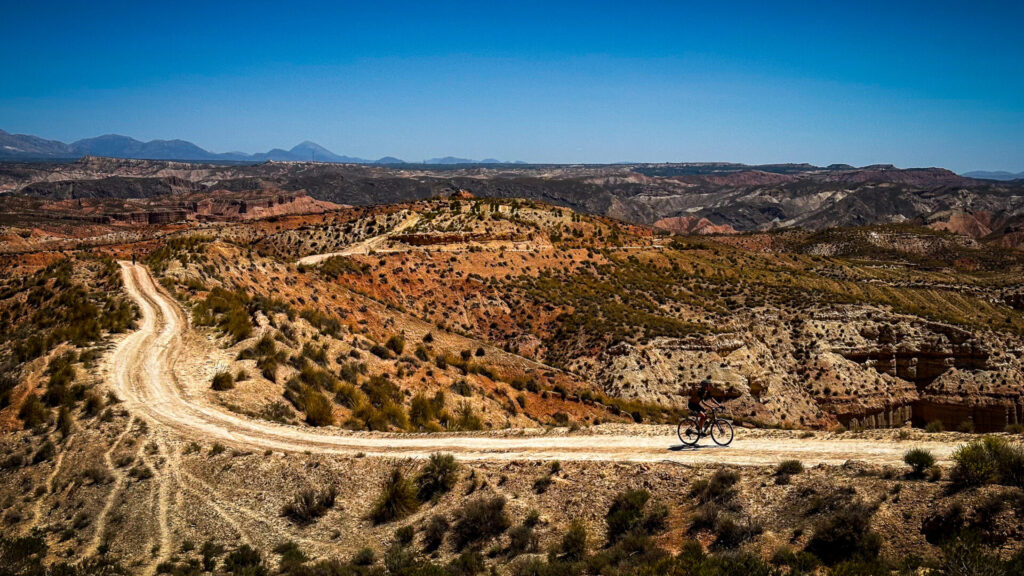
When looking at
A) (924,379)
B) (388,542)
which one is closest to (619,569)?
(388,542)

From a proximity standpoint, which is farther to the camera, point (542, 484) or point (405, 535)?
point (542, 484)

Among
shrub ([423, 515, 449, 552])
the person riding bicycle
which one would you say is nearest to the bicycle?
the person riding bicycle

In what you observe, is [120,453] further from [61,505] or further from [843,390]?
[843,390]

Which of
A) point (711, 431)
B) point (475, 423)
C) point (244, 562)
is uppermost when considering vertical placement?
point (711, 431)

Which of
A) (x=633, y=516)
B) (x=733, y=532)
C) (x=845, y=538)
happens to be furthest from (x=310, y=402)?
(x=845, y=538)

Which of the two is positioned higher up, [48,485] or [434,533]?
[434,533]

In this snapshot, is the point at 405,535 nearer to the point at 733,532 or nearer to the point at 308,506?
the point at 308,506

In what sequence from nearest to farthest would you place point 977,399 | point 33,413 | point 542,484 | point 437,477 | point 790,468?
point 790,468 < point 542,484 < point 437,477 < point 33,413 < point 977,399

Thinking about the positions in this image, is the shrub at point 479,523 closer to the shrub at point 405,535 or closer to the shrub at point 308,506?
the shrub at point 405,535

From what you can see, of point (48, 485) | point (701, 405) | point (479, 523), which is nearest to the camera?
point (479, 523)
